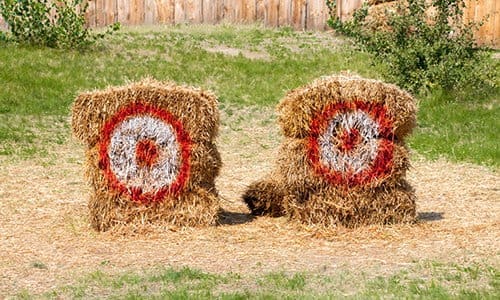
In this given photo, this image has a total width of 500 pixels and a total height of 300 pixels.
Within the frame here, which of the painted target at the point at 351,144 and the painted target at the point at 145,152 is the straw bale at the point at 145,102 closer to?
the painted target at the point at 145,152

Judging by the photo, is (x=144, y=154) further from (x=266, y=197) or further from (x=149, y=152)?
(x=266, y=197)

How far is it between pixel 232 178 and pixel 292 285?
5212 millimetres

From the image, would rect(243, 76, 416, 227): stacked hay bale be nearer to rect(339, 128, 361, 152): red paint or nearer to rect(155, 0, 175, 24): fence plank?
rect(339, 128, 361, 152): red paint

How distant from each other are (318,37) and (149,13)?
3.78 meters

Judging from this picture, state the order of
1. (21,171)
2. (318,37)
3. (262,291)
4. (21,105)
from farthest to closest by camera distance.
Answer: (318,37) → (21,105) → (21,171) → (262,291)

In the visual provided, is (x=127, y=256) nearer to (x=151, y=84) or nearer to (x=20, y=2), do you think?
(x=151, y=84)

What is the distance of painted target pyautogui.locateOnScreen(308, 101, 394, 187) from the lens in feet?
34.1

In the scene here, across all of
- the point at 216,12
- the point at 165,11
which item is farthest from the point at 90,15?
the point at 216,12

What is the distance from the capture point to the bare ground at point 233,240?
8977mm

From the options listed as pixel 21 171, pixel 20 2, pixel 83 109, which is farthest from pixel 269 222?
pixel 20 2

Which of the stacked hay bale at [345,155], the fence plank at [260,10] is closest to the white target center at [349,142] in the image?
the stacked hay bale at [345,155]

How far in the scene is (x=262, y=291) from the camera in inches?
Answer: 315

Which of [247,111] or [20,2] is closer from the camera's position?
[247,111]

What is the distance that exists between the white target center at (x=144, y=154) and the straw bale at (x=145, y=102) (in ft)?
0.54
